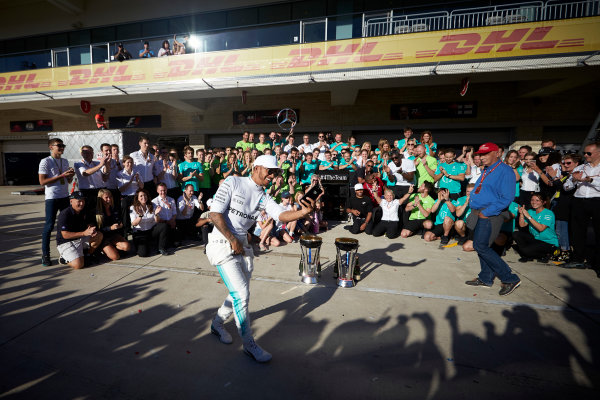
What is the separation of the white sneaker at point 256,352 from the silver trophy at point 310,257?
1716mm

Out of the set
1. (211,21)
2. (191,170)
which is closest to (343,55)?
(191,170)

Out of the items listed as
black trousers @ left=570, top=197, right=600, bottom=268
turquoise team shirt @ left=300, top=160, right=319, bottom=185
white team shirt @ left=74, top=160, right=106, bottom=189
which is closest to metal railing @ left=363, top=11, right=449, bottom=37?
turquoise team shirt @ left=300, top=160, right=319, bottom=185

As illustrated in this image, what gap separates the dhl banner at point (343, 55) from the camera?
29.4 ft

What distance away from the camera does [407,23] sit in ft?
33.3

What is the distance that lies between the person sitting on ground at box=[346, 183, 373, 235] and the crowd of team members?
1.1 inches

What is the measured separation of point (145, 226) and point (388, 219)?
5705mm

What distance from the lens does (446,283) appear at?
4238 mm

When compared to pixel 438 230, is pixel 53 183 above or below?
above

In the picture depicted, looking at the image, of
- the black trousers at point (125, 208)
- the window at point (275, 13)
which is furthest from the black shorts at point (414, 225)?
the window at point (275, 13)

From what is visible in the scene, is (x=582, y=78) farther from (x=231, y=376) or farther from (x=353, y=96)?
(x=231, y=376)

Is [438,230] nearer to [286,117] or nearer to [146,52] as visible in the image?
[286,117]

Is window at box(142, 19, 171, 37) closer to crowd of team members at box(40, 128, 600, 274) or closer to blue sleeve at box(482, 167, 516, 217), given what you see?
crowd of team members at box(40, 128, 600, 274)

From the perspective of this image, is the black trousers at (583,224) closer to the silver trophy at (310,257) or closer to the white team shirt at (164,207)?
the silver trophy at (310,257)

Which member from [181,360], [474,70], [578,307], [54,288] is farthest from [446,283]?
[474,70]
